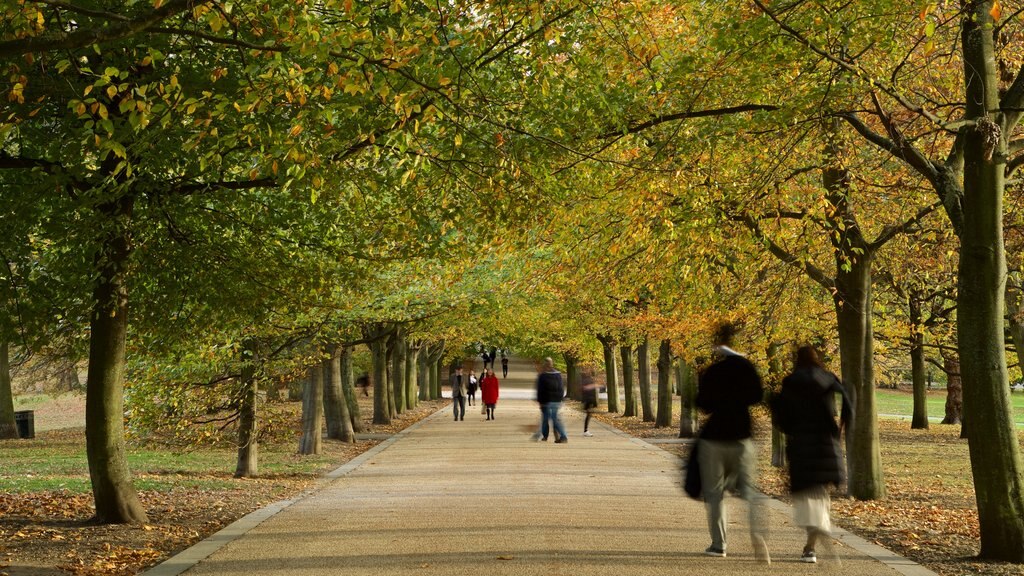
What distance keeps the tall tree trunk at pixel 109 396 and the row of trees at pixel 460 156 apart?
3cm

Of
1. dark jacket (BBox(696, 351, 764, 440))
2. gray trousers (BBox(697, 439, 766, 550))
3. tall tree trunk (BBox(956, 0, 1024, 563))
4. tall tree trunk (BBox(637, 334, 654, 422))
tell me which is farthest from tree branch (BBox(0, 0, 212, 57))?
tall tree trunk (BBox(637, 334, 654, 422))

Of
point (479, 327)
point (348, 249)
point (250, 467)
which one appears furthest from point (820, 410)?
point (479, 327)

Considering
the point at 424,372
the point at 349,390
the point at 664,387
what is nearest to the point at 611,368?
the point at 664,387

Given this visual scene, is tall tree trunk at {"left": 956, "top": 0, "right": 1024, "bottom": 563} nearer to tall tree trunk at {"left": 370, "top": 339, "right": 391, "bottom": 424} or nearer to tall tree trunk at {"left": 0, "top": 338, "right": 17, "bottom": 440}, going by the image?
tall tree trunk at {"left": 370, "top": 339, "right": 391, "bottom": 424}

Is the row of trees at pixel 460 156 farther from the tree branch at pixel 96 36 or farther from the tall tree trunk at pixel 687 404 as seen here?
the tall tree trunk at pixel 687 404

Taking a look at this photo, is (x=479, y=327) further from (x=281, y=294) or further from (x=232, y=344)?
(x=281, y=294)

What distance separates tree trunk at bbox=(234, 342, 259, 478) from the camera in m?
17.7

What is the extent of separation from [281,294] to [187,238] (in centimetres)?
132

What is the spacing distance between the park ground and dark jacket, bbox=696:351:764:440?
2.01 m

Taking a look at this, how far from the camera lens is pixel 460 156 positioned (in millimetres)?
11727

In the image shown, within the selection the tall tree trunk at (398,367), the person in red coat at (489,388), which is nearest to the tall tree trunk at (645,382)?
the person in red coat at (489,388)

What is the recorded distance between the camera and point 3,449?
27.6 m

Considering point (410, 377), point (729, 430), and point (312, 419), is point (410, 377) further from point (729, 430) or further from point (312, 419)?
point (729, 430)

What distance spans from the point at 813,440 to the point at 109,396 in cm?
735
